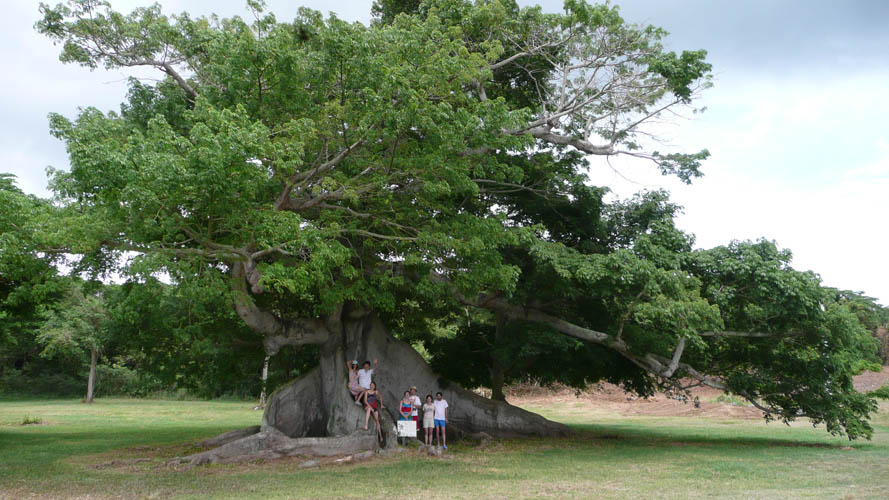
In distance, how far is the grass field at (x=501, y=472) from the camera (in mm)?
8984

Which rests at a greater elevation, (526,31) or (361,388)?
(526,31)

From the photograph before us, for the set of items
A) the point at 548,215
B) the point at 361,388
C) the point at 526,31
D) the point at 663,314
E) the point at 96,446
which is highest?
the point at 526,31

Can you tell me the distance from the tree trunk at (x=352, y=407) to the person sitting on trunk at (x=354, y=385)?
0.17 metres

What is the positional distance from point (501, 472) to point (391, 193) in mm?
5430

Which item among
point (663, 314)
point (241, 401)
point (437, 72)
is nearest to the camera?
point (437, 72)

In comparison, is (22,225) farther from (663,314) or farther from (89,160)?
(663,314)

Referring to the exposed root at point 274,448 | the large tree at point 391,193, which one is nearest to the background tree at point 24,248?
the large tree at point 391,193

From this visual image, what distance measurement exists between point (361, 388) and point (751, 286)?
29.9 ft

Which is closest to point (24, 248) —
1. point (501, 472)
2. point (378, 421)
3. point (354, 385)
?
point (354, 385)

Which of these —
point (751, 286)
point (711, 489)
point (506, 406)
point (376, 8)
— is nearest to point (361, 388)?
point (506, 406)

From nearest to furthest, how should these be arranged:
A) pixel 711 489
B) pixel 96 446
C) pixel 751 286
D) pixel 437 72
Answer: pixel 711 489 → pixel 437 72 → pixel 751 286 → pixel 96 446

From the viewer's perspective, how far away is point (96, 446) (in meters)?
15.5

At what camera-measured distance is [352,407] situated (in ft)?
47.0

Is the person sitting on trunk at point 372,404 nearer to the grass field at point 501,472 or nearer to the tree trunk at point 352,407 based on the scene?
the tree trunk at point 352,407
